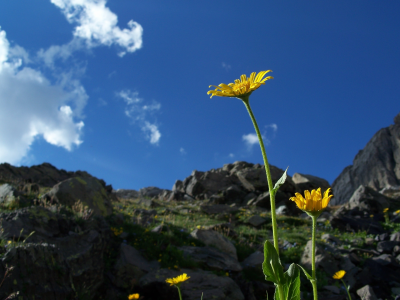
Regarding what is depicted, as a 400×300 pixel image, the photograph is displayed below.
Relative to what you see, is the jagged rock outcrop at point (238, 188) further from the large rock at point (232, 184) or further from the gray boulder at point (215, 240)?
the gray boulder at point (215, 240)

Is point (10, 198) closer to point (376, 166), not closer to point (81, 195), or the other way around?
point (81, 195)

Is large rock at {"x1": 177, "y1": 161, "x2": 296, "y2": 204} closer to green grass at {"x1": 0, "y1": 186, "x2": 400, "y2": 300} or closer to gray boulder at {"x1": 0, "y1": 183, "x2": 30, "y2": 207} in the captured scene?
green grass at {"x1": 0, "y1": 186, "x2": 400, "y2": 300}

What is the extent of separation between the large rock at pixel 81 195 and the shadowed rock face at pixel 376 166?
53.4 metres

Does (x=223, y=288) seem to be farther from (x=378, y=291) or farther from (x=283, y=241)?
(x=283, y=241)

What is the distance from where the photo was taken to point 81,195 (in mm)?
9906

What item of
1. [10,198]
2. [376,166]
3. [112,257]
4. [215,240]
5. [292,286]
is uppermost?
[376,166]

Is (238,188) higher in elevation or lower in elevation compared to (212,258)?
higher

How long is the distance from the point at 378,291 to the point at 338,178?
218 ft

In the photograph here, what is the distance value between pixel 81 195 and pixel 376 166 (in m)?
63.5

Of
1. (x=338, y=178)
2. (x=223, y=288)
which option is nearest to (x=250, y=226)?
(x=223, y=288)

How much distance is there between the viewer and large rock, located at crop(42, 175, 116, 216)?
9.39 metres

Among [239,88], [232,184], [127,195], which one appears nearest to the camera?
[239,88]

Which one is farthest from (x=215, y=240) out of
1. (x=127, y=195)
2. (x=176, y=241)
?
(x=127, y=195)

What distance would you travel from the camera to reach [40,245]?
14.3 ft
